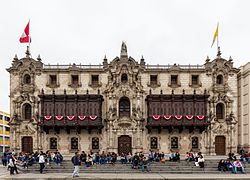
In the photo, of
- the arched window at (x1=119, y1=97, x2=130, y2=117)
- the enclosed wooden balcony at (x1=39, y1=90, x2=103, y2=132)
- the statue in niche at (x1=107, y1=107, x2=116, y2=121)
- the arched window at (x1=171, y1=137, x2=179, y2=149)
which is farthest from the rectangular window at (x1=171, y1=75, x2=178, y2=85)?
the enclosed wooden balcony at (x1=39, y1=90, x2=103, y2=132)

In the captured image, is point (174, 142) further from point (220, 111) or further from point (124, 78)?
point (124, 78)

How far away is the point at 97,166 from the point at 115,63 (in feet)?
62.8

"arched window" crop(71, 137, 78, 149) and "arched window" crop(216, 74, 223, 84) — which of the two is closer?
"arched window" crop(71, 137, 78, 149)

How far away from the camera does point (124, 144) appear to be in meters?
48.8

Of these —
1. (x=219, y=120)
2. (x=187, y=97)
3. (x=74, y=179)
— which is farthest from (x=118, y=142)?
(x=74, y=179)

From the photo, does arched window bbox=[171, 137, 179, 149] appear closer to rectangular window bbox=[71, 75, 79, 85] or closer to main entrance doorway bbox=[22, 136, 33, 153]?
rectangular window bbox=[71, 75, 79, 85]

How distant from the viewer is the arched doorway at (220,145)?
49.0 metres

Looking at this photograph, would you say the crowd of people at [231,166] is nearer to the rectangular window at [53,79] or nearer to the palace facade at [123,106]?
the palace facade at [123,106]

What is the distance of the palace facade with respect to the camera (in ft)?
159

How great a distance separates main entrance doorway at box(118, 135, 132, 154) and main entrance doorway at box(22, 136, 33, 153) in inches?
513

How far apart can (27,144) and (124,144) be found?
14.3m

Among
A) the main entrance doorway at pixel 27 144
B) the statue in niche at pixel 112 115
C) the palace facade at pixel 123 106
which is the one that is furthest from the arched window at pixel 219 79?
the main entrance doorway at pixel 27 144

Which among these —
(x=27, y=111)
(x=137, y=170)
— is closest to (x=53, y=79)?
(x=27, y=111)

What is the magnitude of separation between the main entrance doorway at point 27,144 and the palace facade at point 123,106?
0.46 ft
